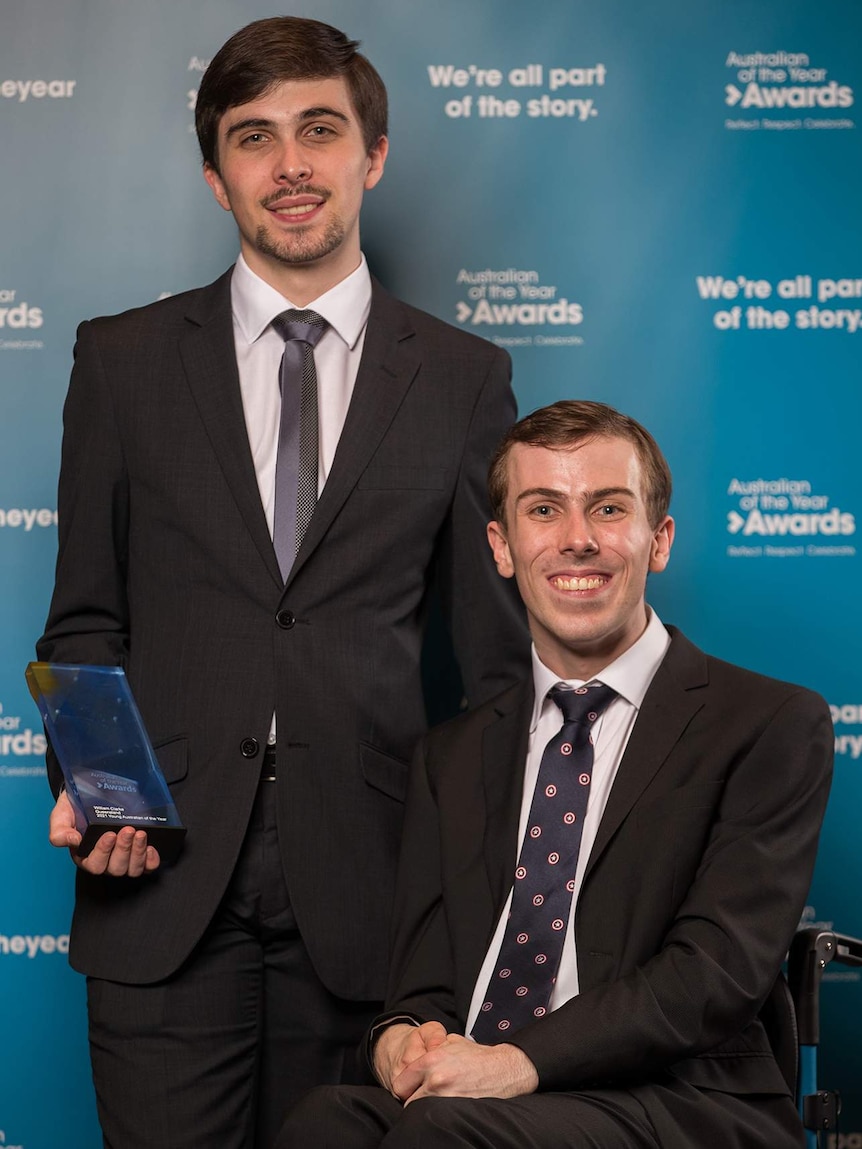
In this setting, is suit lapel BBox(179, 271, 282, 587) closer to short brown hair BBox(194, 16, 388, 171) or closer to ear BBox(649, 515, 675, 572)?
short brown hair BBox(194, 16, 388, 171)

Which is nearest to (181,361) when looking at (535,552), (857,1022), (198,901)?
(535,552)

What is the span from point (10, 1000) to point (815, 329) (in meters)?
2.59

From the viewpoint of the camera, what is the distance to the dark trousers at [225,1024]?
2633mm

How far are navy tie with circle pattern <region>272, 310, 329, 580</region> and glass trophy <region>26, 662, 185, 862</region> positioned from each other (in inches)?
16.2

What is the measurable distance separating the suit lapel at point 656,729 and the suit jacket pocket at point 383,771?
1.65 feet

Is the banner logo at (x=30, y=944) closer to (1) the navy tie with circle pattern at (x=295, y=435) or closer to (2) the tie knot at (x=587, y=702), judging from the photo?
(1) the navy tie with circle pattern at (x=295, y=435)

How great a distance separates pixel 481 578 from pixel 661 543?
0.40m

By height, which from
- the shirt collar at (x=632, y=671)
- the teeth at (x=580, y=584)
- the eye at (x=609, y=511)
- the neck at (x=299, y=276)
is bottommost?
the shirt collar at (x=632, y=671)

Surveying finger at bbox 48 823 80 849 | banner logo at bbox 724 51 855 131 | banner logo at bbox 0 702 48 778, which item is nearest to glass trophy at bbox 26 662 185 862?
finger at bbox 48 823 80 849

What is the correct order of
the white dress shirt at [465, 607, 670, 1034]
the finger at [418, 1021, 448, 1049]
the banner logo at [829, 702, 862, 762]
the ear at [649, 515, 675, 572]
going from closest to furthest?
the finger at [418, 1021, 448, 1049], the white dress shirt at [465, 607, 670, 1034], the ear at [649, 515, 675, 572], the banner logo at [829, 702, 862, 762]

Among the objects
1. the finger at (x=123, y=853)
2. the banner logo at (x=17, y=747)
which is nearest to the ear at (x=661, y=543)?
the finger at (x=123, y=853)

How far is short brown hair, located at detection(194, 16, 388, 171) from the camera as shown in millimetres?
2801

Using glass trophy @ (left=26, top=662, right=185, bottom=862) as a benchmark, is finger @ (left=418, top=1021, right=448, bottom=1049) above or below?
below

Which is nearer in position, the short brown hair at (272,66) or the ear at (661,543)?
the ear at (661,543)
